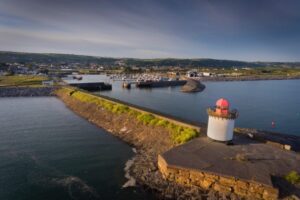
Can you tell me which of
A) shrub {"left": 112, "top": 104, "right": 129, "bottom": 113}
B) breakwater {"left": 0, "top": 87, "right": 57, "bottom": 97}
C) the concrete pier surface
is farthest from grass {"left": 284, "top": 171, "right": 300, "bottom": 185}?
breakwater {"left": 0, "top": 87, "right": 57, "bottom": 97}

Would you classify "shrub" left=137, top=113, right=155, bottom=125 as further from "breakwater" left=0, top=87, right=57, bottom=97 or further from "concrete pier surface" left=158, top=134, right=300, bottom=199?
"breakwater" left=0, top=87, right=57, bottom=97

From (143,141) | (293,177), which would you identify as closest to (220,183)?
(293,177)

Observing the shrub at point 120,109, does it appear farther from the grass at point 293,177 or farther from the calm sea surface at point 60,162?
the grass at point 293,177

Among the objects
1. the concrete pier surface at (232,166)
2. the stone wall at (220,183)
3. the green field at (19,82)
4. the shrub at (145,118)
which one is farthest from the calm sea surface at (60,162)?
the green field at (19,82)

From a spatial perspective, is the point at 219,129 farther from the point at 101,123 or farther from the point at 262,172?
the point at 101,123

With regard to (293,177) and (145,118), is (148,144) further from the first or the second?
(293,177)
